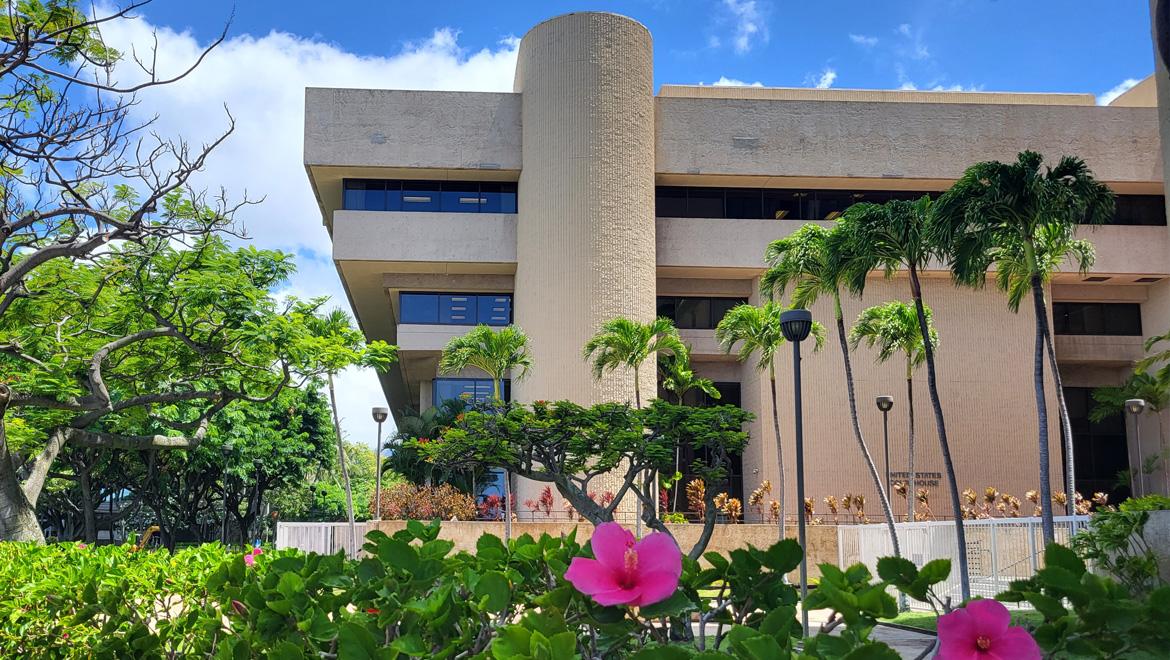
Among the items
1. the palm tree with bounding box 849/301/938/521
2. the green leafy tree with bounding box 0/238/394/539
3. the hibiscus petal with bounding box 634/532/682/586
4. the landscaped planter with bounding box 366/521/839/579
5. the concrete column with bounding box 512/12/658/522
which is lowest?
the landscaped planter with bounding box 366/521/839/579

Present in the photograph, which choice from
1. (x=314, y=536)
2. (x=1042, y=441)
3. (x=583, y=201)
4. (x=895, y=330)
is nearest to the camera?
(x=1042, y=441)

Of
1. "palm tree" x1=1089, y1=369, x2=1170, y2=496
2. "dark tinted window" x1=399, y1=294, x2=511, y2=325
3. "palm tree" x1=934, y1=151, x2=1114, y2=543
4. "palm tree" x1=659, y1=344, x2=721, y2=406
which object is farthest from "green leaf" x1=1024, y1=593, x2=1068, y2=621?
"palm tree" x1=1089, y1=369, x2=1170, y2=496

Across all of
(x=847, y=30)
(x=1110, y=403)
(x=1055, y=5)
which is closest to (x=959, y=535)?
(x=847, y=30)

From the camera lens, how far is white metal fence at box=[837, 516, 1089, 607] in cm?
1617

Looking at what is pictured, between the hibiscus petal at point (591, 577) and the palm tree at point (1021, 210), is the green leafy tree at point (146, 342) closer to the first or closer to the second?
the palm tree at point (1021, 210)

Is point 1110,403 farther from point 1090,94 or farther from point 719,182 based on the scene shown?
point 719,182

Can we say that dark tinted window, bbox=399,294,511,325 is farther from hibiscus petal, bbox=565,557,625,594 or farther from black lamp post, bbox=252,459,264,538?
hibiscus petal, bbox=565,557,625,594

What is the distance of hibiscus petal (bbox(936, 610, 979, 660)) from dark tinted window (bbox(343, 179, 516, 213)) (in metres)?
32.3

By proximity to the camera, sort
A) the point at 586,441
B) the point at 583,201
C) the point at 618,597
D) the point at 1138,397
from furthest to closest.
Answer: the point at 1138,397 < the point at 583,201 < the point at 586,441 < the point at 618,597

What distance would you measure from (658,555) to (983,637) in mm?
521

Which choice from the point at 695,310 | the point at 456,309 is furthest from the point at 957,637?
the point at 695,310

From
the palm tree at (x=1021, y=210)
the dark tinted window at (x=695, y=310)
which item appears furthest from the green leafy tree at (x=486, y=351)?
the palm tree at (x=1021, y=210)

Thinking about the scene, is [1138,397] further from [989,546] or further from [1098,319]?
[989,546]

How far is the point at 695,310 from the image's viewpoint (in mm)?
34562
